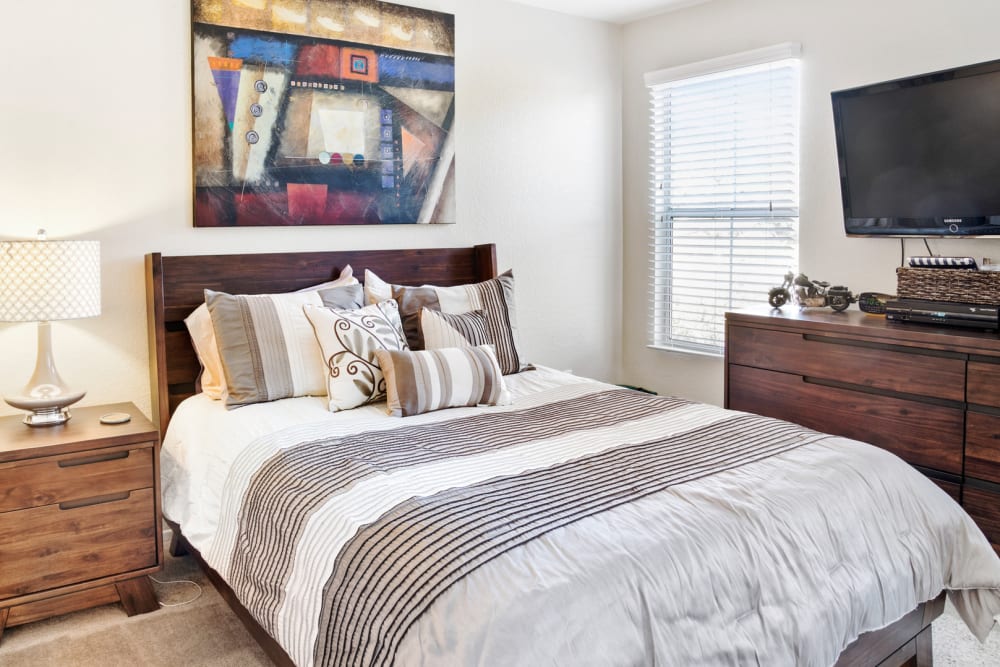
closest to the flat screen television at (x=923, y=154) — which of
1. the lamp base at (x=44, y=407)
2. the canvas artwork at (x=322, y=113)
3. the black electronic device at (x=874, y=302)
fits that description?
the black electronic device at (x=874, y=302)

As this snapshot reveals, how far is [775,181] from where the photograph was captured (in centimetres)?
382

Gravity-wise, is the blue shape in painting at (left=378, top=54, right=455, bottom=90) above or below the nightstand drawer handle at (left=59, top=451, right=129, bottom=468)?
above

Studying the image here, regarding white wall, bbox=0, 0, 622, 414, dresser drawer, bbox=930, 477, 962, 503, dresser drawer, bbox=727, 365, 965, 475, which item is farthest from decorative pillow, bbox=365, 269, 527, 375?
dresser drawer, bbox=930, 477, 962, 503

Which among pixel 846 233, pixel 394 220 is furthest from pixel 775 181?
→ pixel 394 220

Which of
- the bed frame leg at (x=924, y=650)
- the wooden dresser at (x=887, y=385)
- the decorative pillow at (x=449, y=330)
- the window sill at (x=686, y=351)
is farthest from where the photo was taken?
the window sill at (x=686, y=351)

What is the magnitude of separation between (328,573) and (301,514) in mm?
245

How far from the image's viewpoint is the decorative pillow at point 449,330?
Result: 10.3ft

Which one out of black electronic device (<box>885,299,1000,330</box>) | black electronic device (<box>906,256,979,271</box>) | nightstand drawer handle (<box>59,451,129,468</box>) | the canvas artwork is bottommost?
nightstand drawer handle (<box>59,451,129,468</box>)

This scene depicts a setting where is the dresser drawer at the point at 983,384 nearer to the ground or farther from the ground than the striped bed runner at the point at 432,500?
farther from the ground

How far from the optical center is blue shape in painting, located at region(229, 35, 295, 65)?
320cm

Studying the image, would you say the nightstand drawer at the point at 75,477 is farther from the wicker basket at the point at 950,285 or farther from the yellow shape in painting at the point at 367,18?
the wicker basket at the point at 950,285

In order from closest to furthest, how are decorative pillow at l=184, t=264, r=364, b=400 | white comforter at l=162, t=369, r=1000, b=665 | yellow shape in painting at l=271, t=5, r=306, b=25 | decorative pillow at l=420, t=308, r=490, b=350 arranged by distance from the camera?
1. white comforter at l=162, t=369, r=1000, b=665
2. decorative pillow at l=184, t=264, r=364, b=400
3. decorative pillow at l=420, t=308, r=490, b=350
4. yellow shape in painting at l=271, t=5, r=306, b=25

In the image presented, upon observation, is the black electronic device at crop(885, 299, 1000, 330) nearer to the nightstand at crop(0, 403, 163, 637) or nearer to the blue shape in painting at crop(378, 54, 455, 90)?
the blue shape in painting at crop(378, 54, 455, 90)

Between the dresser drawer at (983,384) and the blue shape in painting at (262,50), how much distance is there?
281 cm
